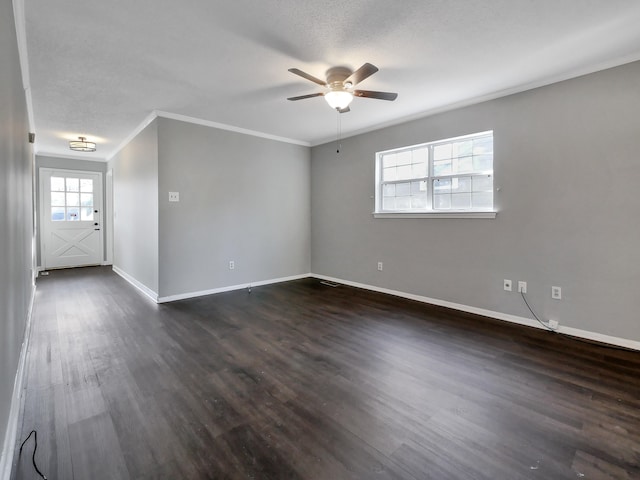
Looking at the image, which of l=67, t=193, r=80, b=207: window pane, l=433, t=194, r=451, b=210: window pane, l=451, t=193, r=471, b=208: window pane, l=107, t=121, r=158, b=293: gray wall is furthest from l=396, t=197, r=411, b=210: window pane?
l=67, t=193, r=80, b=207: window pane

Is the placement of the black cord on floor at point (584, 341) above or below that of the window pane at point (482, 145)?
below

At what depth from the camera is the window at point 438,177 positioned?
3.64 m

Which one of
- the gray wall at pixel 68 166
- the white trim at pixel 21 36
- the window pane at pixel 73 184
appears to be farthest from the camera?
the window pane at pixel 73 184

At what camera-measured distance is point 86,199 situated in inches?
274

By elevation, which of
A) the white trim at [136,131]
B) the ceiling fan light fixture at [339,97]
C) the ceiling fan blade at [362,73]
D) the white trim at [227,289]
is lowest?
the white trim at [227,289]

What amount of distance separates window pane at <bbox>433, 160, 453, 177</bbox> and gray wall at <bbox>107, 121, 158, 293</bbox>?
370 centimetres

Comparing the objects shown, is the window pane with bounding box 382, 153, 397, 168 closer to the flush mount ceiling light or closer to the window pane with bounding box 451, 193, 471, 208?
the window pane with bounding box 451, 193, 471, 208

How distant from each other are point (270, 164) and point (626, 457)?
5.00 meters

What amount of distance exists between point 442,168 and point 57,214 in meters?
7.70

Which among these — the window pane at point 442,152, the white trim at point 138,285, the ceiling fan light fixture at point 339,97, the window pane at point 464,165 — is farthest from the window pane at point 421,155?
the white trim at point 138,285

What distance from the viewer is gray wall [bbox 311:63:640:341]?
2711 mm

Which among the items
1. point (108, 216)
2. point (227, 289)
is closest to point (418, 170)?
point (227, 289)

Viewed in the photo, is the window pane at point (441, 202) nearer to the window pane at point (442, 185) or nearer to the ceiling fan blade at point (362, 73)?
the window pane at point (442, 185)

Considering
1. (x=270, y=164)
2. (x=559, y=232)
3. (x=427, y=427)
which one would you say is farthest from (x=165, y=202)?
(x=559, y=232)
